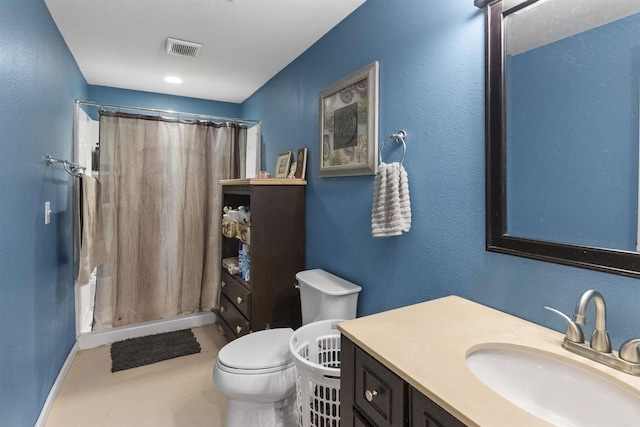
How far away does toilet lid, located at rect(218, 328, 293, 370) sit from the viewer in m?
1.50

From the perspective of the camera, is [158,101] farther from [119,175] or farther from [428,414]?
[428,414]

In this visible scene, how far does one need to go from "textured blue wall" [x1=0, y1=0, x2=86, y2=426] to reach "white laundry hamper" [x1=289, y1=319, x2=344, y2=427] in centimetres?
115

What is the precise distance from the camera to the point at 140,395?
202 centimetres

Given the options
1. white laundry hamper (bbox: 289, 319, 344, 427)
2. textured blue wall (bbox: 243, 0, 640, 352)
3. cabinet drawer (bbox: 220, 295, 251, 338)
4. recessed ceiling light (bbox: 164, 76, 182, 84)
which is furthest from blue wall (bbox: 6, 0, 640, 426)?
recessed ceiling light (bbox: 164, 76, 182, 84)

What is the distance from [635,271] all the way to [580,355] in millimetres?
255

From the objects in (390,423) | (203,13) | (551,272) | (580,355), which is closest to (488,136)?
(551,272)

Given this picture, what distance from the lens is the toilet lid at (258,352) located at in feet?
4.91

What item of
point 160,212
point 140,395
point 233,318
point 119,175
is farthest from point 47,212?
point 233,318

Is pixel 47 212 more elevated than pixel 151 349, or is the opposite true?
pixel 47 212

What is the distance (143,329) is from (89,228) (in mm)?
1135

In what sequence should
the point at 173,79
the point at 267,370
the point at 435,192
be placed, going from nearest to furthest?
the point at 435,192 < the point at 267,370 < the point at 173,79

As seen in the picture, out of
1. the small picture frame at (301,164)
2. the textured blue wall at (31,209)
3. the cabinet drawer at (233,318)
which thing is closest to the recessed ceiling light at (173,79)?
the textured blue wall at (31,209)

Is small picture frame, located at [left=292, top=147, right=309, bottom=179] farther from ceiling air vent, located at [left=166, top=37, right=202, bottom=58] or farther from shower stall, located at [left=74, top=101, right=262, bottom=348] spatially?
ceiling air vent, located at [left=166, top=37, right=202, bottom=58]

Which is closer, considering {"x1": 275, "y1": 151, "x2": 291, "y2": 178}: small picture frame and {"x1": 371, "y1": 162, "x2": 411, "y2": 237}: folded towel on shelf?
{"x1": 371, "y1": 162, "x2": 411, "y2": 237}: folded towel on shelf
